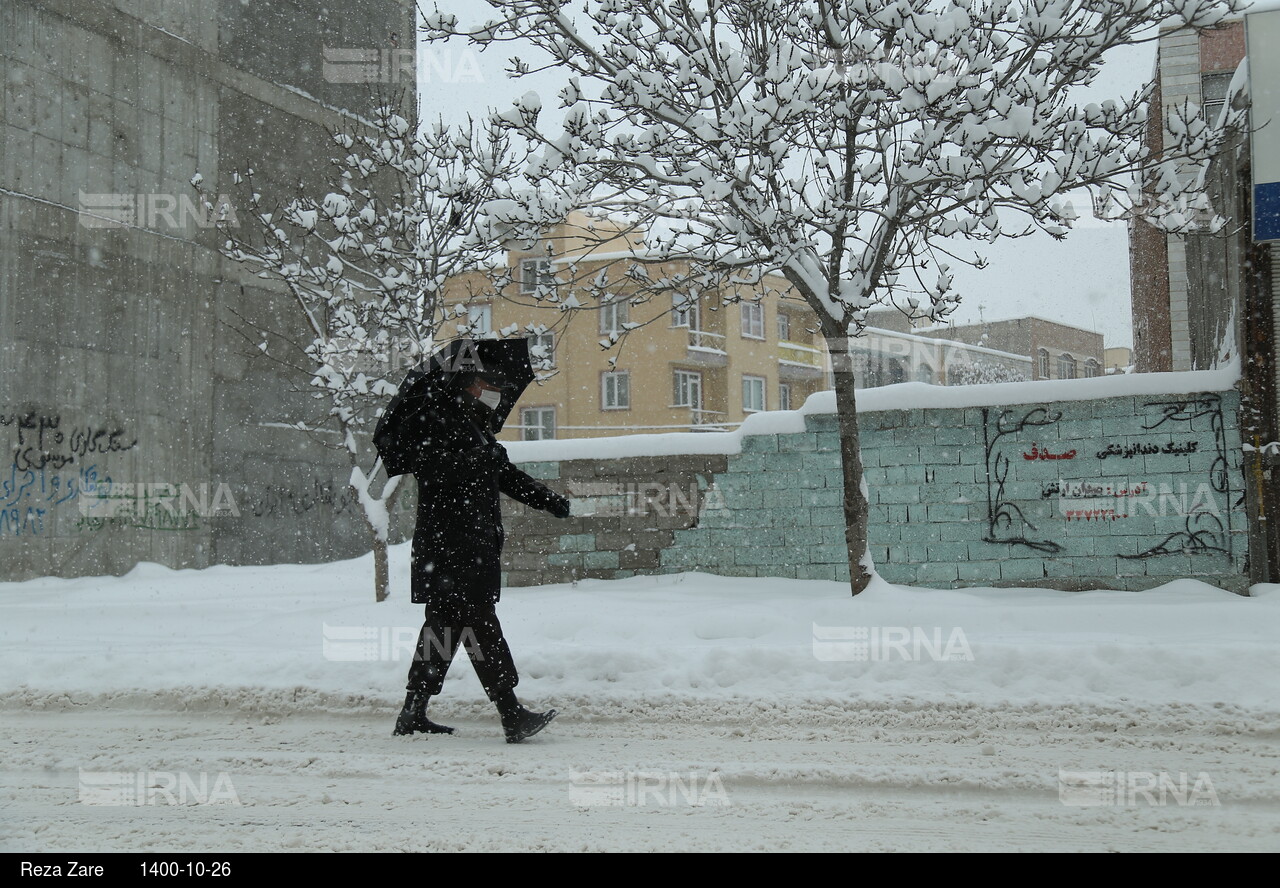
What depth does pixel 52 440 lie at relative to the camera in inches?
561

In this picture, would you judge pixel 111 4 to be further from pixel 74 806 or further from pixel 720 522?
pixel 74 806

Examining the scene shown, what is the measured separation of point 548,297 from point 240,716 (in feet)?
13.6

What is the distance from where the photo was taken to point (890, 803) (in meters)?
3.33

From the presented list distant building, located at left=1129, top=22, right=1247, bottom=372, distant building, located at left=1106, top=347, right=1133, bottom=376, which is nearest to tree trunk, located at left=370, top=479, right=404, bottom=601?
distant building, located at left=1129, top=22, right=1247, bottom=372

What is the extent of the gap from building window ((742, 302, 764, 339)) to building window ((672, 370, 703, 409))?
2.56 m

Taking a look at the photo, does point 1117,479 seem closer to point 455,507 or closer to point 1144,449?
point 1144,449

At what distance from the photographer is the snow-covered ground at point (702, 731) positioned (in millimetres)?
3094

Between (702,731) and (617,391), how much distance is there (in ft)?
91.3

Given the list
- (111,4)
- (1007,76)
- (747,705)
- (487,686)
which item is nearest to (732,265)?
(1007,76)

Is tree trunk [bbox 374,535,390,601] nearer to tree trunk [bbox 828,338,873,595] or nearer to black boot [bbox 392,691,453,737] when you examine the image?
tree trunk [bbox 828,338,873,595]

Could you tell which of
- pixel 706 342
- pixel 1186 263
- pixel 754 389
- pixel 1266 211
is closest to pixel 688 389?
pixel 706 342

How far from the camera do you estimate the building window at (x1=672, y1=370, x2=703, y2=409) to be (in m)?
32.1

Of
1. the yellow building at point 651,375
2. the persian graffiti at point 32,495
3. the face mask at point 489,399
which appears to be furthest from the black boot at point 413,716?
the yellow building at point 651,375

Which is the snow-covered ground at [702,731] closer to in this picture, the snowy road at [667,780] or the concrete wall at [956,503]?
the snowy road at [667,780]
